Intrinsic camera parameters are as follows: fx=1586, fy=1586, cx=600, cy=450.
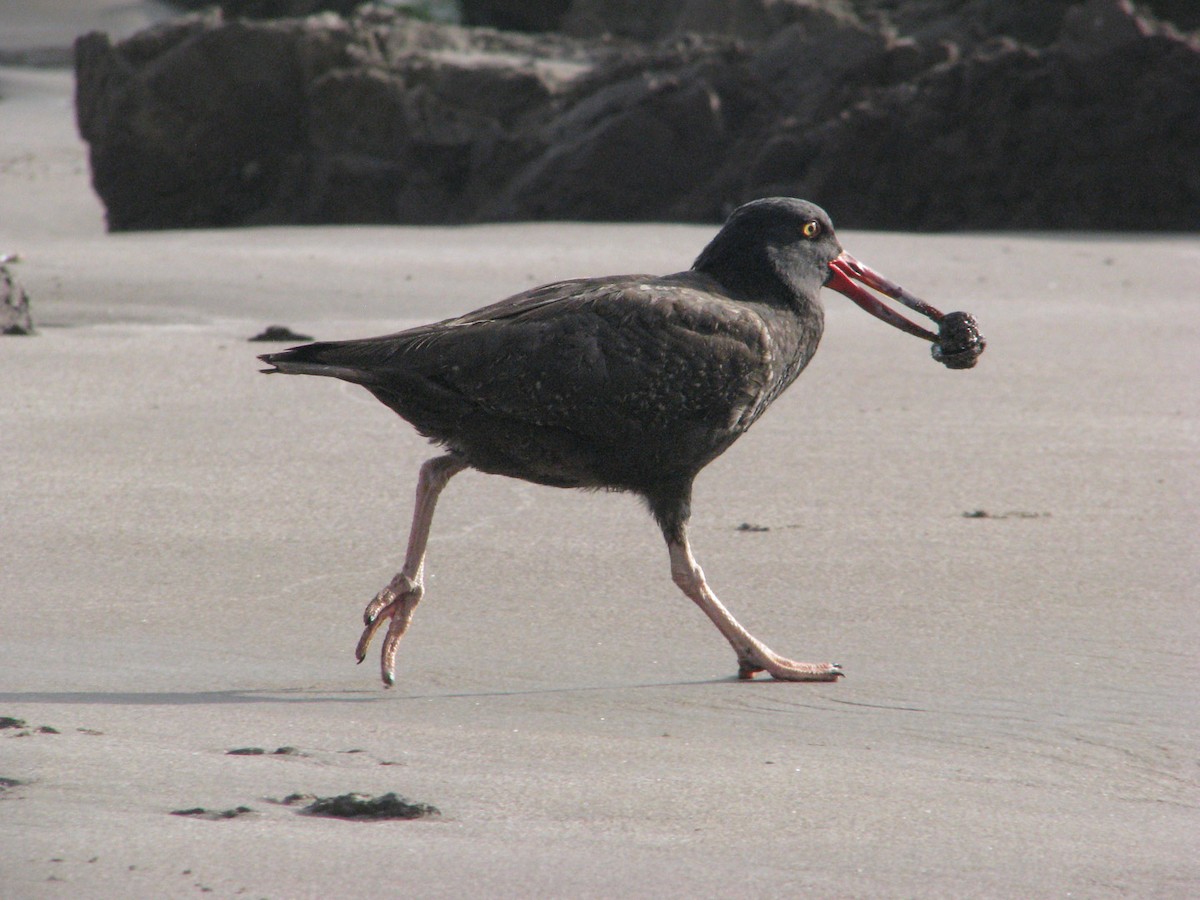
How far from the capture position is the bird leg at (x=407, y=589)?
3.96m

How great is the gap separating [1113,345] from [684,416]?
455cm

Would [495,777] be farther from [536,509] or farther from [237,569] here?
[536,509]

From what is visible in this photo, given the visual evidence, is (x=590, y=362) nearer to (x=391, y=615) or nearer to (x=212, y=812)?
(x=391, y=615)

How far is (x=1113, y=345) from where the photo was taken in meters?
8.02

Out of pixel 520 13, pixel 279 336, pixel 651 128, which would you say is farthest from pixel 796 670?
pixel 520 13

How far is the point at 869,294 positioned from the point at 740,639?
4.25ft

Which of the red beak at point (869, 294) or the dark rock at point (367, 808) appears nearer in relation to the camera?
the dark rock at point (367, 808)

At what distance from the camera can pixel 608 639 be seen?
425 centimetres

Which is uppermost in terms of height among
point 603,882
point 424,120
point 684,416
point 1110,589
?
point 424,120

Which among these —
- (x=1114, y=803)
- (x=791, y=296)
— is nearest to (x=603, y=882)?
(x=1114, y=803)

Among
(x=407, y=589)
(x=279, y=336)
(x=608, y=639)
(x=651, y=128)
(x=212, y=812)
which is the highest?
(x=651, y=128)

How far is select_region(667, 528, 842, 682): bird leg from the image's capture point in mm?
3982

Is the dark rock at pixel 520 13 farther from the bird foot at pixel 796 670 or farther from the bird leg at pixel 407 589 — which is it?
the bird foot at pixel 796 670

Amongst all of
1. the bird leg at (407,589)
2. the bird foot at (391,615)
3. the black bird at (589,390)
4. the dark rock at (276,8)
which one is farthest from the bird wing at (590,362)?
the dark rock at (276,8)
